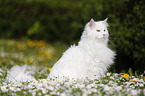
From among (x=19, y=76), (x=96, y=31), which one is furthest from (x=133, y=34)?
(x=19, y=76)

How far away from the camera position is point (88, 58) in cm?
404

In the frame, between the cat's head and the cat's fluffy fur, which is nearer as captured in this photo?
the cat's fluffy fur

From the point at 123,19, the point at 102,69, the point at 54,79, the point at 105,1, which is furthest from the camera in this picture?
the point at 105,1

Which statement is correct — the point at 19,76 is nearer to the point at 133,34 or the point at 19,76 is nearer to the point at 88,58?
the point at 88,58

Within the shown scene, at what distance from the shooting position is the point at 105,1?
19.9ft

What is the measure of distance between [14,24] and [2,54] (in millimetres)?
3657

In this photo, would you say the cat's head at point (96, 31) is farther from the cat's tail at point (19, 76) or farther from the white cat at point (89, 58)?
the cat's tail at point (19, 76)

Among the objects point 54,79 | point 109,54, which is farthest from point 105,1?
point 54,79

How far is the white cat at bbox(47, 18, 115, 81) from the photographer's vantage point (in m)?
3.92

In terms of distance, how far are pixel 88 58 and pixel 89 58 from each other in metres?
0.02

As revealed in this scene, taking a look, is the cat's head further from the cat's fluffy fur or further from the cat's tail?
the cat's tail

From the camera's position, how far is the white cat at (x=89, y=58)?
392cm

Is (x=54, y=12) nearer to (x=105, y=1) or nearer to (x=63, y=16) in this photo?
(x=63, y=16)

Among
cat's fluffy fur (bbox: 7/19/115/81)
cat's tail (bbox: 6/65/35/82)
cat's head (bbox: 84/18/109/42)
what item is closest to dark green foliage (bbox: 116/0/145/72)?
cat's fluffy fur (bbox: 7/19/115/81)
